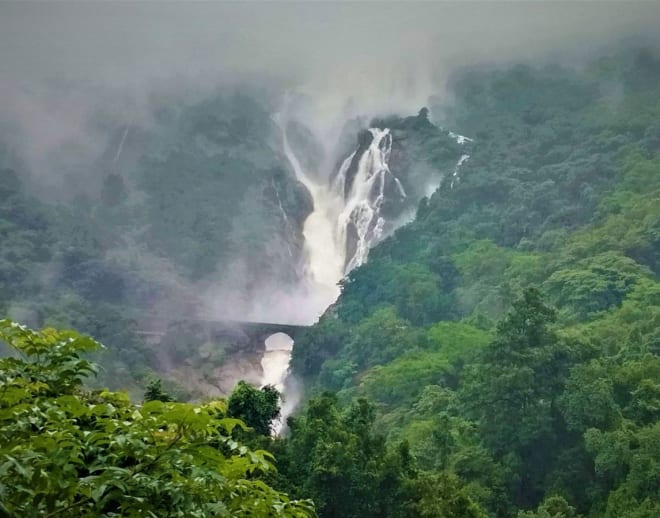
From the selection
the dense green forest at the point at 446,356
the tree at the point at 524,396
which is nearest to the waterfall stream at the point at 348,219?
the dense green forest at the point at 446,356

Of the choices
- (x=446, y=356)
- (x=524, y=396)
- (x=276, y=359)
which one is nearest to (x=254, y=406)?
(x=524, y=396)

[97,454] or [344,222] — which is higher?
[344,222]

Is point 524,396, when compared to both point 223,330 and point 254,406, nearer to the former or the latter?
point 254,406

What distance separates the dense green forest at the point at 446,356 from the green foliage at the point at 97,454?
10mm

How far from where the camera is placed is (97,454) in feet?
10.5

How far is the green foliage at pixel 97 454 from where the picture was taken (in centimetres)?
288

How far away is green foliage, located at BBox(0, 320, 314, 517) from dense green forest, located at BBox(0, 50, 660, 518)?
0.01m

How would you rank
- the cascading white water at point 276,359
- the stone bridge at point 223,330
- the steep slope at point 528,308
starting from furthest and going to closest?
the stone bridge at point 223,330, the cascading white water at point 276,359, the steep slope at point 528,308

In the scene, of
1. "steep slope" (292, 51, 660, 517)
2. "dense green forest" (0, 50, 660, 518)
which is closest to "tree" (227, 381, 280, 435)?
"dense green forest" (0, 50, 660, 518)

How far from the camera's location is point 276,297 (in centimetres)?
6022

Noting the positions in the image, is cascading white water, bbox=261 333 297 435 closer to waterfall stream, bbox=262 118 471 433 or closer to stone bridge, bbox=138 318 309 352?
stone bridge, bbox=138 318 309 352

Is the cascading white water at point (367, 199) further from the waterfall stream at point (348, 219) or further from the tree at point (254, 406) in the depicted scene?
the tree at point (254, 406)

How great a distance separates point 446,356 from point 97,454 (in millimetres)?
29397

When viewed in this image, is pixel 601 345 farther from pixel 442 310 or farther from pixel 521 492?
pixel 442 310
